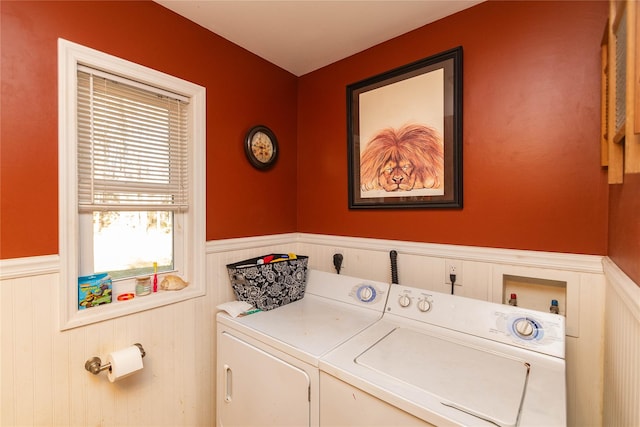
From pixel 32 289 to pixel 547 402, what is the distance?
186 cm

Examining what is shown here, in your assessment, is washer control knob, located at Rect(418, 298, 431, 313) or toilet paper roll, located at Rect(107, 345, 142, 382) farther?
washer control knob, located at Rect(418, 298, 431, 313)

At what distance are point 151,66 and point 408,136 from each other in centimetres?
144

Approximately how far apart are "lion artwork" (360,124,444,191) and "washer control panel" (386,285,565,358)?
63 cm

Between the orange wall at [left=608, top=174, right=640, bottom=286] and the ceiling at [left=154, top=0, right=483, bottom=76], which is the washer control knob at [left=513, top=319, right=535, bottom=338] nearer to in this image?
the orange wall at [left=608, top=174, right=640, bottom=286]

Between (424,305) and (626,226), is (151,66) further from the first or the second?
(626,226)

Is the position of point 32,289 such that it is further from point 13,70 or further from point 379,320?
point 379,320

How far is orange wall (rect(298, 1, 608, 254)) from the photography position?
47.0 inches

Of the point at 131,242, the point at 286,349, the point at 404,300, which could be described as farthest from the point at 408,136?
the point at 131,242

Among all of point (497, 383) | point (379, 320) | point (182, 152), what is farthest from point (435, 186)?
point (182, 152)

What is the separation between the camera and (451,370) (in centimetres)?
101

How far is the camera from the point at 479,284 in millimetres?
1438

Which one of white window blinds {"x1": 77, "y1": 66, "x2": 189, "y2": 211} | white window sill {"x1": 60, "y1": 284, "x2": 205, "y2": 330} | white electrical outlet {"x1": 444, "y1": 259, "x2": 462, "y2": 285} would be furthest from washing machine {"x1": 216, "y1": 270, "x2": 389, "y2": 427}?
white window blinds {"x1": 77, "y1": 66, "x2": 189, "y2": 211}

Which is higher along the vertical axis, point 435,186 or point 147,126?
point 147,126

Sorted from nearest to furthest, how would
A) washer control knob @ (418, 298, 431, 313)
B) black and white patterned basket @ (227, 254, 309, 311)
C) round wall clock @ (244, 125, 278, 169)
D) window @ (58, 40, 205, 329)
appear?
1. window @ (58, 40, 205, 329)
2. washer control knob @ (418, 298, 431, 313)
3. black and white patterned basket @ (227, 254, 309, 311)
4. round wall clock @ (244, 125, 278, 169)
